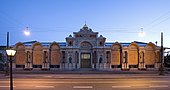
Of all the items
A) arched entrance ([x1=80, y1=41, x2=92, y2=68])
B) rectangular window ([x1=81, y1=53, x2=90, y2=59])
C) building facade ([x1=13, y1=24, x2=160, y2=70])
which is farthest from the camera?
rectangular window ([x1=81, y1=53, x2=90, y2=59])

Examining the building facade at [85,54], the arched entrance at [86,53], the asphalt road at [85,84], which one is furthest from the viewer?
the arched entrance at [86,53]

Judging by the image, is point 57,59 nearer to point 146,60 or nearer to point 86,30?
point 86,30

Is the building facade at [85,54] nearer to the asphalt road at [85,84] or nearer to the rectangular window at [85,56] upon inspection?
the rectangular window at [85,56]

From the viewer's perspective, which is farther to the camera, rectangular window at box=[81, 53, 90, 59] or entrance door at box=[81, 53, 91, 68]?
rectangular window at box=[81, 53, 90, 59]

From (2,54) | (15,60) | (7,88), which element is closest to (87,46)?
(15,60)

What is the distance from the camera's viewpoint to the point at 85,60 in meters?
63.2

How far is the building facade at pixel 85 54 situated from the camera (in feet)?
→ 205

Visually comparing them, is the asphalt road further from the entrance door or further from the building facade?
the entrance door

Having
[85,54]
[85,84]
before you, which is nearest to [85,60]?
[85,54]

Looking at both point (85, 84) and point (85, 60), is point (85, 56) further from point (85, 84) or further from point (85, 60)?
point (85, 84)

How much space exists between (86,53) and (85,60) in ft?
5.17

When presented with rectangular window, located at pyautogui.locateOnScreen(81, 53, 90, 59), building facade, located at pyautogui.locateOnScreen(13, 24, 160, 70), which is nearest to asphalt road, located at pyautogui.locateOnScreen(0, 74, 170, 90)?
building facade, located at pyautogui.locateOnScreen(13, 24, 160, 70)

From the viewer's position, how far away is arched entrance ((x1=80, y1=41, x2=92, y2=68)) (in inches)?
2484

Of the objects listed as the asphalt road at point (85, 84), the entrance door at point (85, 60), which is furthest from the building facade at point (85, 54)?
the asphalt road at point (85, 84)
